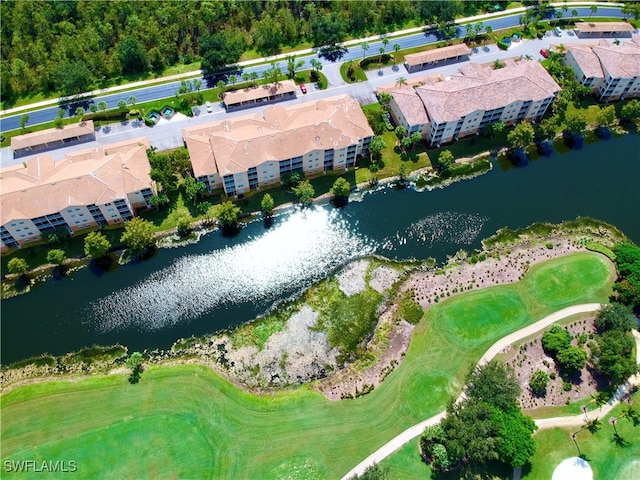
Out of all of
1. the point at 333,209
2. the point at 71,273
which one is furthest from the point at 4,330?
the point at 333,209

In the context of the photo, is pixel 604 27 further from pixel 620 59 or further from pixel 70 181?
pixel 70 181

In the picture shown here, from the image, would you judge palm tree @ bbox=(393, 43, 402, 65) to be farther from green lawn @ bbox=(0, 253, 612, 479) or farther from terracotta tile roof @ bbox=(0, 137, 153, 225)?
green lawn @ bbox=(0, 253, 612, 479)

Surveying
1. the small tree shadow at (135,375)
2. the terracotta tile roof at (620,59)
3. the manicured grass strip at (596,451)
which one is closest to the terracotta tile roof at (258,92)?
the small tree shadow at (135,375)

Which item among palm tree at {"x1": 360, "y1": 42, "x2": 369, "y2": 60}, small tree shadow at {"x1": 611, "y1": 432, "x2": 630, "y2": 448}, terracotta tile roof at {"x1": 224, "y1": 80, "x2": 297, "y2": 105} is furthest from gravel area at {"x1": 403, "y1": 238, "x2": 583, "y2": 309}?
palm tree at {"x1": 360, "y1": 42, "x2": 369, "y2": 60}

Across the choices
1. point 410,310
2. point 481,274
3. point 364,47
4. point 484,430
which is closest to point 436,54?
point 364,47

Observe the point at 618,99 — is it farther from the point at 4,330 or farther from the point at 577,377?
the point at 4,330
